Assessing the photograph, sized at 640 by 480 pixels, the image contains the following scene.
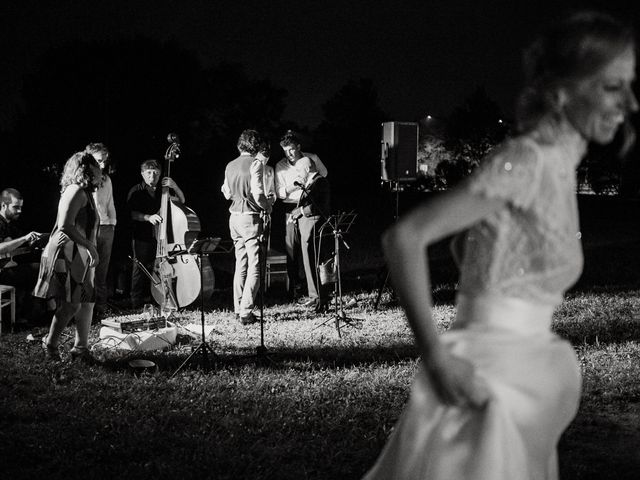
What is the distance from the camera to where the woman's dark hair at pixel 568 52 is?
1.62 metres

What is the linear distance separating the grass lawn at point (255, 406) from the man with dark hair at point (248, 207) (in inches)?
17.8

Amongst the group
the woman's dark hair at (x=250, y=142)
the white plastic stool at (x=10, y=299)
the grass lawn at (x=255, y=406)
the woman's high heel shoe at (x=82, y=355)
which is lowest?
the grass lawn at (x=255, y=406)

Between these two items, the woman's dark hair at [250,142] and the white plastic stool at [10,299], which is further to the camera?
the woman's dark hair at [250,142]

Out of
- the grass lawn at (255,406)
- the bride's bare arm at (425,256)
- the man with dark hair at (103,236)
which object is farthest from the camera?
the man with dark hair at (103,236)

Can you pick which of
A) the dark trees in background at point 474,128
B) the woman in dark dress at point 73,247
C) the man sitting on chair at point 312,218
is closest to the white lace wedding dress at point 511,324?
the woman in dark dress at point 73,247

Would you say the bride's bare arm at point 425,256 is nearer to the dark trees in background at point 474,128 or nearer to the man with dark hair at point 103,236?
the man with dark hair at point 103,236

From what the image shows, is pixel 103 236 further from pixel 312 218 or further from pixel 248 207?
pixel 312 218

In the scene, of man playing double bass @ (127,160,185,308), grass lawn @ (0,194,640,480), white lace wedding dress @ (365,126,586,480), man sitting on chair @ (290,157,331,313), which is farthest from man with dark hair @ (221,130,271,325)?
white lace wedding dress @ (365,126,586,480)

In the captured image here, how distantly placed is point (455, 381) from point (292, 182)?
8.21 metres

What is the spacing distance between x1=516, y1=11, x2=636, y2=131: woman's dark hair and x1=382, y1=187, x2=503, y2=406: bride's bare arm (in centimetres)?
32

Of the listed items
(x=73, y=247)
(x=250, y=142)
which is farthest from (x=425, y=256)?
(x=250, y=142)

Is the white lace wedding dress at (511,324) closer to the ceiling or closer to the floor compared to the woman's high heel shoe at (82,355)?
closer to the ceiling

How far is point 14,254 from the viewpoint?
24.7ft

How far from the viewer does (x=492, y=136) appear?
6975 cm
